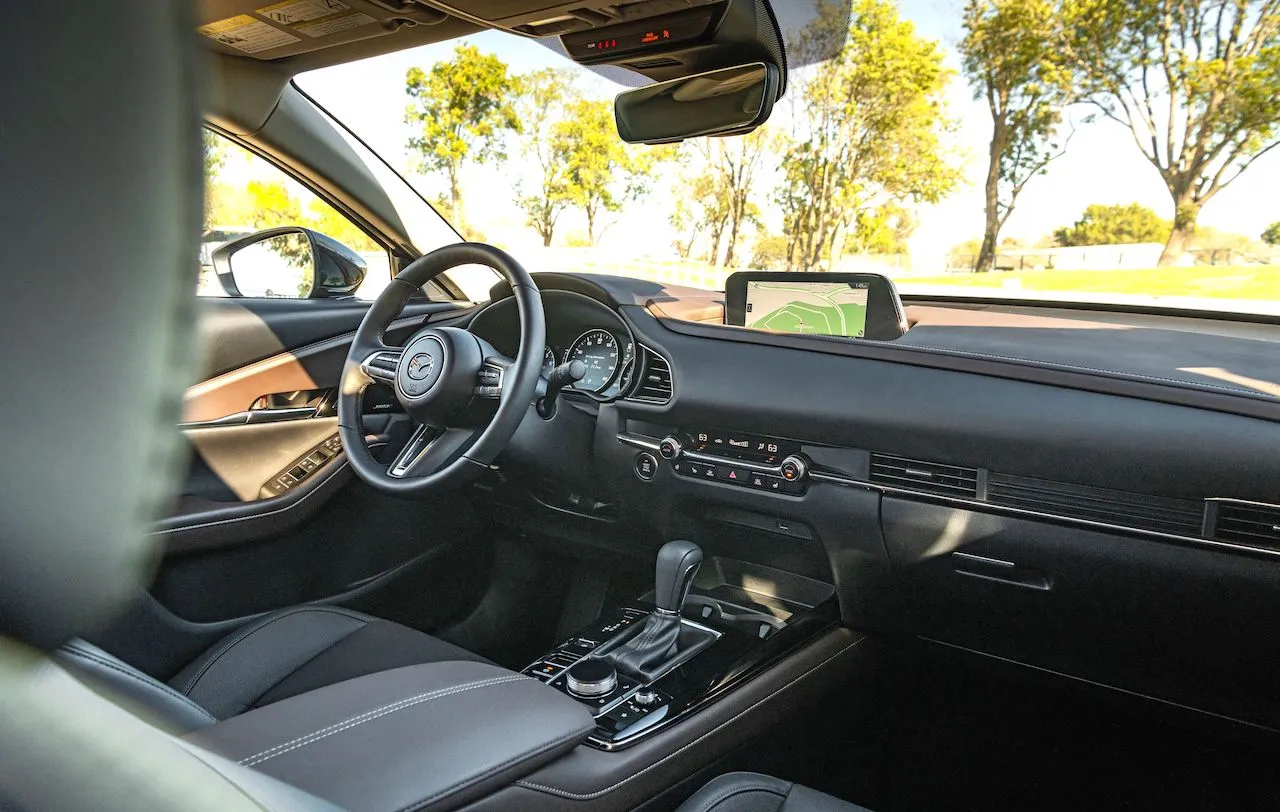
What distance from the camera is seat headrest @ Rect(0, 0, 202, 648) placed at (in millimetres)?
508

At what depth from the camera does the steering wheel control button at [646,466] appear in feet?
7.70

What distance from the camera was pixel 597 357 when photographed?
8.05 feet

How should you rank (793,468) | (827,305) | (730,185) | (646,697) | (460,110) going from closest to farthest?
(646,697)
(793,468)
(827,305)
(730,185)
(460,110)

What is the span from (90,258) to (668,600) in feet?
6.17

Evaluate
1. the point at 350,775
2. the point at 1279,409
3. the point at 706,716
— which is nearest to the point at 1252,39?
the point at 1279,409

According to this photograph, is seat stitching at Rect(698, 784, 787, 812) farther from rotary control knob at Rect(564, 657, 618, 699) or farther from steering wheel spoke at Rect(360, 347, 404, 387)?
steering wheel spoke at Rect(360, 347, 404, 387)

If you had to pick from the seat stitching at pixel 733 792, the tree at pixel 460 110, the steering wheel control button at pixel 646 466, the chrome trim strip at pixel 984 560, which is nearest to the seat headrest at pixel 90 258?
the seat stitching at pixel 733 792

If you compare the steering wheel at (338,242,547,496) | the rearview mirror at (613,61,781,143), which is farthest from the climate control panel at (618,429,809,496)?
the rearview mirror at (613,61,781,143)

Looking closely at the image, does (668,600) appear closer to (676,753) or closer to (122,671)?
(676,753)

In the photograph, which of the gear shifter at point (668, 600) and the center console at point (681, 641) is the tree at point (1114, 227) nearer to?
the center console at point (681, 641)

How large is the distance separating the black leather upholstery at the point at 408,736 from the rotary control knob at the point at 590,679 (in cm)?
47

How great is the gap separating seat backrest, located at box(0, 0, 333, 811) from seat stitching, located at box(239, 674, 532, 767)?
1.63 feet

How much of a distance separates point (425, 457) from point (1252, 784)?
1.96 meters

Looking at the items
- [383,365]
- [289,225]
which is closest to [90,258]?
[383,365]
